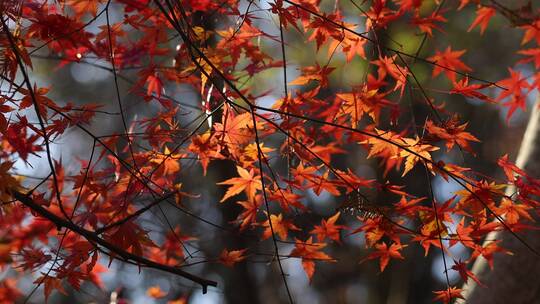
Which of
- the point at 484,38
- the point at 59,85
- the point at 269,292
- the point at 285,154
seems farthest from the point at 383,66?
the point at 59,85

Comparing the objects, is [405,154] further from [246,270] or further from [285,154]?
[246,270]

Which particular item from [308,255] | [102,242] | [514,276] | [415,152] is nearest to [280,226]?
[308,255]

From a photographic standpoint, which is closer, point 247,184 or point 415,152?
point 415,152

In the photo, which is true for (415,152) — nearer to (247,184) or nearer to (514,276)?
(247,184)

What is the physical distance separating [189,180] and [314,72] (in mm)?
4405

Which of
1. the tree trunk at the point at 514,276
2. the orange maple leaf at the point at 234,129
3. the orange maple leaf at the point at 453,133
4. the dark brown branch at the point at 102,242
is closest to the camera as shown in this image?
the dark brown branch at the point at 102,242

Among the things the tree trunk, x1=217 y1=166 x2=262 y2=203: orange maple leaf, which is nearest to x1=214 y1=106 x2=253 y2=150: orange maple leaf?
x1=217 y1=166 x2=262 y2=203: orange maple leaf

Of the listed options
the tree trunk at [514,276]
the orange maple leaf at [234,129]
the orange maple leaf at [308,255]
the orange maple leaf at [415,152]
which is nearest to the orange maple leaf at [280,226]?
the orange maple leaf at [308,255]

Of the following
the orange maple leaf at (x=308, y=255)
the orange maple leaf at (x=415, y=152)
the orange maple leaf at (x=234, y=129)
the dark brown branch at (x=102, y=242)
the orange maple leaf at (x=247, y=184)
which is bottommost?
the dark brown branch at (x=102, y=242)

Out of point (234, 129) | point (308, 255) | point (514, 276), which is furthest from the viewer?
point (514, 276)

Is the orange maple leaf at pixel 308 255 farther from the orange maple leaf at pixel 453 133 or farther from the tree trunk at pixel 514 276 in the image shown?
the tree trunk at pixel 514 276

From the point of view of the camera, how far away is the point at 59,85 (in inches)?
311

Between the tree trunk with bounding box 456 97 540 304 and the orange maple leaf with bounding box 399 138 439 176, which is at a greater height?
the orange maple leaf with bounding box 399 138 439 176

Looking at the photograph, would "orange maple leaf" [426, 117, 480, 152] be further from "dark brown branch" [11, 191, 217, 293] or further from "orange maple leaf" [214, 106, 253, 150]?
"dark brown branch" [11, 191, 217, 293]
